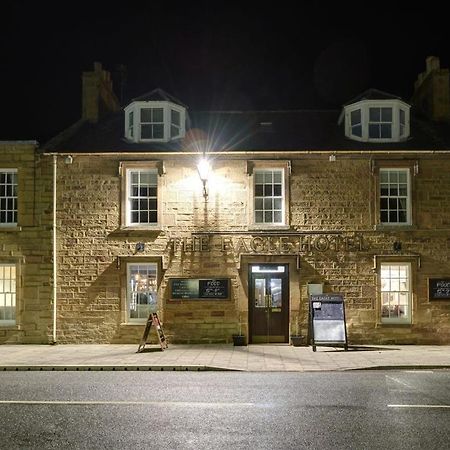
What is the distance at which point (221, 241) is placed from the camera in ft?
63.7

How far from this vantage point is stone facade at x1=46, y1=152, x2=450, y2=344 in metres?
19.3

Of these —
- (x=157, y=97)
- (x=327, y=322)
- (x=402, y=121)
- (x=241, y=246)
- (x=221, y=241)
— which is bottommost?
(x=327, y=322)

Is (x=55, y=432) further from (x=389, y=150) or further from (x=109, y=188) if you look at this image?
(x=389, y=150)

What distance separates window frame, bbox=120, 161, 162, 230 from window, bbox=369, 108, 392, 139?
7.32m

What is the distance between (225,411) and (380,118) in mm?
14073

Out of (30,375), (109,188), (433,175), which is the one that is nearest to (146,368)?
(30,375)

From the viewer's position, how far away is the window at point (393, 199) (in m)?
19.7

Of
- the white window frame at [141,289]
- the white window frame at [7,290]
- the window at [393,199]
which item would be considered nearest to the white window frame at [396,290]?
the window at [393,199]

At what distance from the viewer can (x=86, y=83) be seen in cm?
2267

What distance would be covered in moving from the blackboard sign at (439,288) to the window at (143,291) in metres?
8.65

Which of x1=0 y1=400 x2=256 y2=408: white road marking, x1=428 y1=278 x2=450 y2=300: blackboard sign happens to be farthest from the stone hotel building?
x1=0 y1=400 x2=256 y2=408: white road marking

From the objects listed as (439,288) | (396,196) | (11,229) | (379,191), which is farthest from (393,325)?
(11,229)

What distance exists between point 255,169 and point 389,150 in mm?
4297

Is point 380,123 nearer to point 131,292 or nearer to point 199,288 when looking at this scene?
point 199,288
